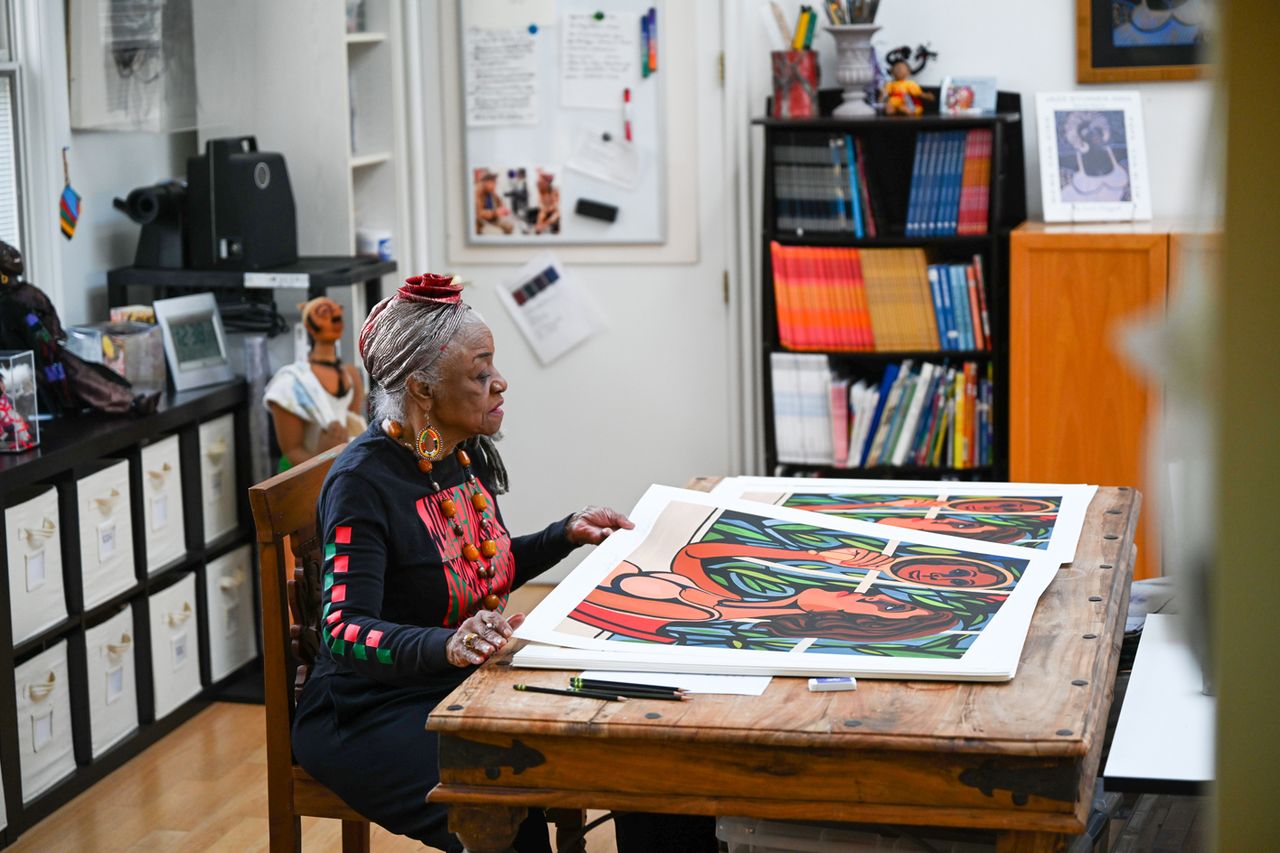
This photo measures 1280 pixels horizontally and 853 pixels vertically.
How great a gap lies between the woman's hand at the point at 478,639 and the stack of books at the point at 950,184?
2.62m

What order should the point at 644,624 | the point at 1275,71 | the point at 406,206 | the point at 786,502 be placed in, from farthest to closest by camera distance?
the point at 406,206, the point at 786,502, the point at 644,624, the point at 1275,71

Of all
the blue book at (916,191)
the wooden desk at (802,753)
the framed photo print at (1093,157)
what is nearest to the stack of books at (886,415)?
the blue book at (916,191)

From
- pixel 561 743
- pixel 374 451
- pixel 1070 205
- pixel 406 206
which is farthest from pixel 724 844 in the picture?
pixel 406 206

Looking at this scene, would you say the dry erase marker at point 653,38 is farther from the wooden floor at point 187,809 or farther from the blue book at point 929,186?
the wooden floor at point 187,809

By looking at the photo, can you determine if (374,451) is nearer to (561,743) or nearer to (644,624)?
(644,624)

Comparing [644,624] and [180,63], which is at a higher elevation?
[180,63]

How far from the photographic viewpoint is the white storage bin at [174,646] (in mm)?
3496

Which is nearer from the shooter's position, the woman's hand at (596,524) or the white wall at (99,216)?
the woman's hand at (596,524)

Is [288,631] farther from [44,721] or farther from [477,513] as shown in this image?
[44,721]

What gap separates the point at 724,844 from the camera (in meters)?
1.61

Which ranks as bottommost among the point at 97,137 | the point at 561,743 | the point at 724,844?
the point at 724,844

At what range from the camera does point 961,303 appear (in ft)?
13.1

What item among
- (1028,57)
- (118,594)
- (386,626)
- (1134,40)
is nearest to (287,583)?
(386,626)

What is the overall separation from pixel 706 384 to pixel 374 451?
267cm
